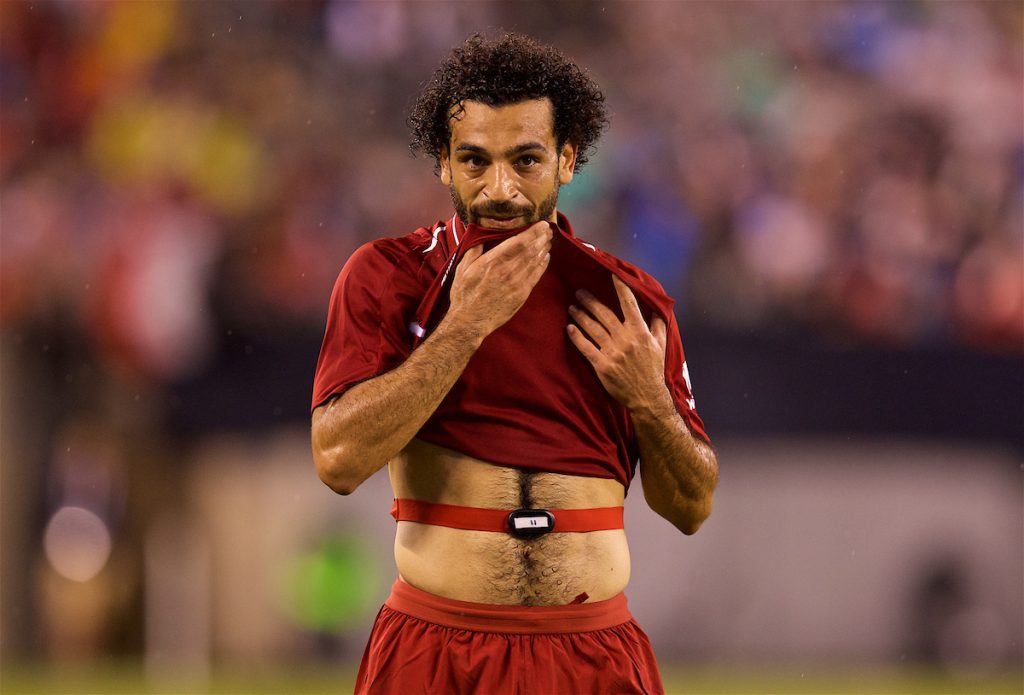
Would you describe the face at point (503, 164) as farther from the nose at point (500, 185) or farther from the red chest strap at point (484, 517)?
the red chest strap at point (484, 517)

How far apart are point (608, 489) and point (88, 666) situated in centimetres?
657

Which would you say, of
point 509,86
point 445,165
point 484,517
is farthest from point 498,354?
point 509,86

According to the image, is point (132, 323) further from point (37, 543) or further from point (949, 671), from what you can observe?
point (949, 671)

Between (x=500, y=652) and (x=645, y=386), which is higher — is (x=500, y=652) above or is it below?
below

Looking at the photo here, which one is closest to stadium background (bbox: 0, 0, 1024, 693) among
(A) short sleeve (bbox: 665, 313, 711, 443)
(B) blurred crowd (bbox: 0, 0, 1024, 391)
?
(B) blurred crowd (bbox: 0, 0, 1024, 391)

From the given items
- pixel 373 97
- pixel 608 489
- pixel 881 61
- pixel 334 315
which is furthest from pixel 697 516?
pixel 881 61

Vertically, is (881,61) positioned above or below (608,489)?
above

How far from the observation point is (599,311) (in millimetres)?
3113

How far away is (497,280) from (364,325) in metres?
0.32

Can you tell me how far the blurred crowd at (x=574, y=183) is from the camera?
882 centimetres

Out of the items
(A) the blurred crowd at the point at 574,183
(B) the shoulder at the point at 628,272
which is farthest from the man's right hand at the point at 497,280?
(A) the blurred crowd at the point at 574,183

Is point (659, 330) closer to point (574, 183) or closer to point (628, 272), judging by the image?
point (628, 272)

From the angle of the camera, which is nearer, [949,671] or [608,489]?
[608,489]

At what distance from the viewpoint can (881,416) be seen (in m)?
8.29
